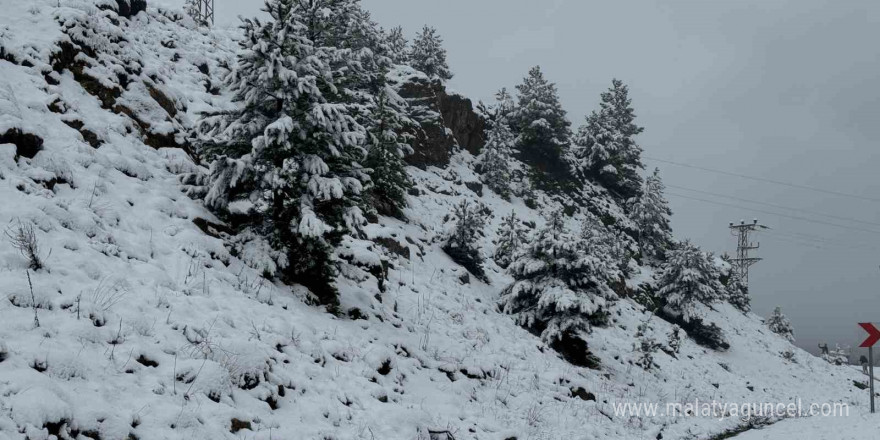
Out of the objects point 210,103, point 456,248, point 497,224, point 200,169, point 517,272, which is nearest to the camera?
point 200,169

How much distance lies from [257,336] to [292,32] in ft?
22.1

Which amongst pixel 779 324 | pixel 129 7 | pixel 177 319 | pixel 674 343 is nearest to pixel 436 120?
pixel 129 7

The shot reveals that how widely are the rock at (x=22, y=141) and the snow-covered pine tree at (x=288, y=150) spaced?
2.91m

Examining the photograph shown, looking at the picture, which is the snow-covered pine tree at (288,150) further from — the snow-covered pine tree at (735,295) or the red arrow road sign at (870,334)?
the snow-covered pine tree at (735,295)

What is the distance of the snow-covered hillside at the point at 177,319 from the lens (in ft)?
18.2

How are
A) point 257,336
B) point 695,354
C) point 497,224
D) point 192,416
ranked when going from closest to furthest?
point 192,416
point 257,336
point 695,354
point 497,224

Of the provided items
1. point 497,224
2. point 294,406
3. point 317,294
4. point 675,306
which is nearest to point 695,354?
point 675,306

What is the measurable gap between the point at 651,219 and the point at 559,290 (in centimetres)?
2521

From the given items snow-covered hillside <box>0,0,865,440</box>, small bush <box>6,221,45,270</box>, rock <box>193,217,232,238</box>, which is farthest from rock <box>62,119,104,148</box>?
small bush <box>6,221,45,270</box>

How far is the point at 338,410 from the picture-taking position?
7.33 m

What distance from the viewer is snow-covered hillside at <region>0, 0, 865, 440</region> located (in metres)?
5.55

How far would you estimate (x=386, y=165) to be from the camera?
19.6 m

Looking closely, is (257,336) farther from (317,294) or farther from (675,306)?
(675,306)

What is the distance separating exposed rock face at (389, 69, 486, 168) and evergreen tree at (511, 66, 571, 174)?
511 centimetres
